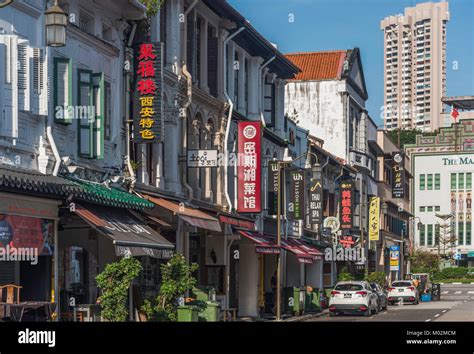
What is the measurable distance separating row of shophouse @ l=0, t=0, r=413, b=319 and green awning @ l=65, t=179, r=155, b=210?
0.18 ft

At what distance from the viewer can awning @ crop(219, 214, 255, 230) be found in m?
35.3

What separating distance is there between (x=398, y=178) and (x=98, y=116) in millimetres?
65408

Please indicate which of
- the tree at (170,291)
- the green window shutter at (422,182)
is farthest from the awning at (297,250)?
the green window shutter at (422,182)

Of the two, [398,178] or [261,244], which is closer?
[261,244]

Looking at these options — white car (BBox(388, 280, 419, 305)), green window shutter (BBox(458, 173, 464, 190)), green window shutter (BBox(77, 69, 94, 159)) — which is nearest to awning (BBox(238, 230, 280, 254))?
green window shutter (BBox(77, 69, 94, 159))

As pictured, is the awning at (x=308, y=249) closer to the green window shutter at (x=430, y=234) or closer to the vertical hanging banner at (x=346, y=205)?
the vertical hanging banner at (x=346, y=205)

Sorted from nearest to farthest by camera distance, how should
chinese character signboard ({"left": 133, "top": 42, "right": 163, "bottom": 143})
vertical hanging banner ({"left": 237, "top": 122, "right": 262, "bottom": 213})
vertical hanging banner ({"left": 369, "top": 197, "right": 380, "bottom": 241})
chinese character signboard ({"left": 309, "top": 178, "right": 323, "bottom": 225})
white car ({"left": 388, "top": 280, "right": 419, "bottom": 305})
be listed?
chinese character signboard ({"left": 133, "top": 42, "right": 163, "bottom": 143}) → vertical hanging banner ({"left": 237, "top": 122, "right": 262, "bottom": 213}) → chinese character signboard ({"left": 309, "top": 178, "right": 323, "bottom": 225}) → white car ({"left": 388, "top": 280, "right": 419, "bottom": 305}) → vertical hanging banner ({"left": 369, "top": 197, "right": 380, "bottom": 241})

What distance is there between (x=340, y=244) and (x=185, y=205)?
32.5 metres

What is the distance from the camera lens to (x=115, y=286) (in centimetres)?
2309

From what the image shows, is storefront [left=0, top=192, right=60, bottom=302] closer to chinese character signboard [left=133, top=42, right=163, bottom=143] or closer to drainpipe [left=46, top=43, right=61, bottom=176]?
drainpipe [left=46, top=43, right=61, bottom=176]

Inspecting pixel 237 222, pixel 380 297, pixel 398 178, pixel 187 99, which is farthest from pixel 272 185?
pixel 398 178

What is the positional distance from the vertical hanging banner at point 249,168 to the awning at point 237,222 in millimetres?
567

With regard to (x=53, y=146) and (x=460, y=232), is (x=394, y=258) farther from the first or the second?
(x=53, y=146)
